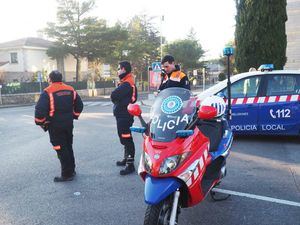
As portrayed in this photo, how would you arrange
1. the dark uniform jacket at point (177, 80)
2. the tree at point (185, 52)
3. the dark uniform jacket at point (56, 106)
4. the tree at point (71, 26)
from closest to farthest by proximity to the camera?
1. the dark uniform jacket at point (56, 106)
2. the dark uniform jacket at point (177, 80)
3. the tree at point (71, 26)
4. the tree at point (185, 52)

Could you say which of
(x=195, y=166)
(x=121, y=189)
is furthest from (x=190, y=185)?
(x=121, y=189)

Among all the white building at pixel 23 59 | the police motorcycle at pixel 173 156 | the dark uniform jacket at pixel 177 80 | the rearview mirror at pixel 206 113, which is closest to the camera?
the police motorcycle at pixel 173 156

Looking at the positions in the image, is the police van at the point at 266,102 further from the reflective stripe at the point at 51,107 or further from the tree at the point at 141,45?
the tree at the point at 141,45

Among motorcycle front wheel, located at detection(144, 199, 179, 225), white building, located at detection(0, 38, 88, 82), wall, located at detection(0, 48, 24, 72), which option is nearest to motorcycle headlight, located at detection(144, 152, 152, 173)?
motorcycle front wheel, located at detection(144, 199, 179, 225)

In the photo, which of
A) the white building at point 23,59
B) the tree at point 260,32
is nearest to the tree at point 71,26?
the white building at point 23,59

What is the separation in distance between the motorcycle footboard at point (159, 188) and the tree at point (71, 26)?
3774cm

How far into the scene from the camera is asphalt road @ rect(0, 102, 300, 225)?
13.1 ft

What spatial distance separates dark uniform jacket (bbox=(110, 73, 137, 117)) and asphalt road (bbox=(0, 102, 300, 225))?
1.07 metres

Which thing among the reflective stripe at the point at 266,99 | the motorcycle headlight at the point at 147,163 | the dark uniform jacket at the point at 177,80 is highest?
the dark uniform jacket at the point at 177,80

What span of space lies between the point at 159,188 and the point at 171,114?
74 centimetres

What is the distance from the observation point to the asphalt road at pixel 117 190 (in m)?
3.98

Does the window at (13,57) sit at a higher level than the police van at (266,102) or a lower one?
higher

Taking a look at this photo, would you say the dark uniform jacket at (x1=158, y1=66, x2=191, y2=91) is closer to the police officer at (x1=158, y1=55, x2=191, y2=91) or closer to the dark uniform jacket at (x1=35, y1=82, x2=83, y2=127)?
the police officer at (x1=158, y1=55, x2=191, y2=91)

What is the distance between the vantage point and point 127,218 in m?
3.95
